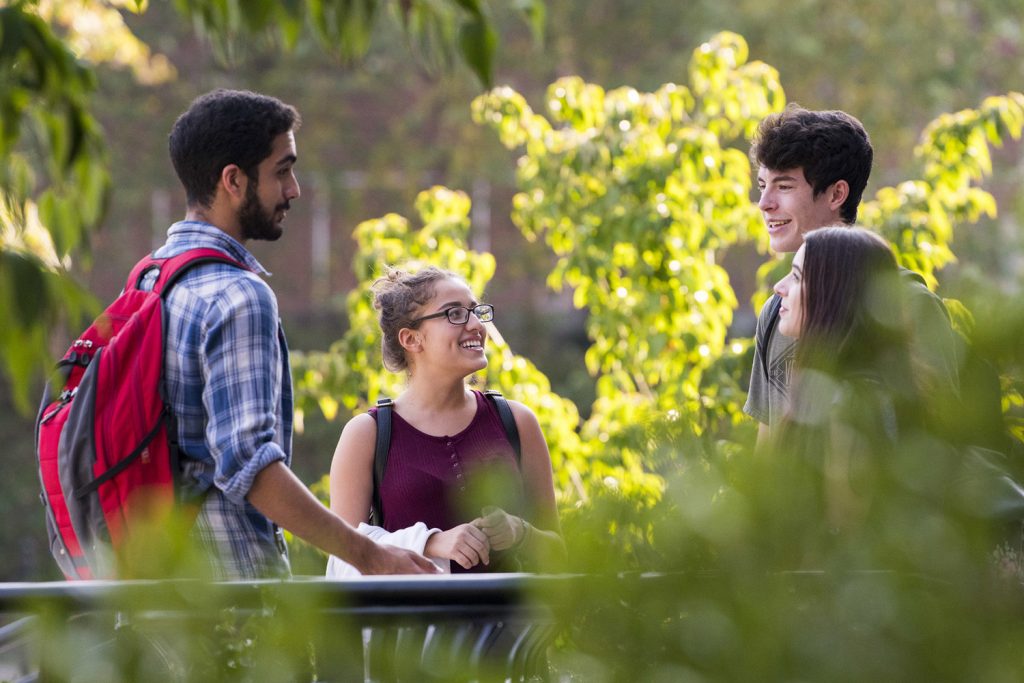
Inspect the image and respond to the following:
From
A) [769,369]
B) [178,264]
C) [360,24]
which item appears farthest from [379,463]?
[360,24]

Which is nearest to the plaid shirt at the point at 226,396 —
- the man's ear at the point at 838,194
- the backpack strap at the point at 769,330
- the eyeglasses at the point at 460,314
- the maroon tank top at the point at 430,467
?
the maroon tank top at the point at 430,467

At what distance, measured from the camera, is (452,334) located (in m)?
3.89

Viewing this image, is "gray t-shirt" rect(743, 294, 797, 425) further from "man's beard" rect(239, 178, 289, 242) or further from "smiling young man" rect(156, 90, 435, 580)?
"man's beard" rect(239, 178, 289, 242)

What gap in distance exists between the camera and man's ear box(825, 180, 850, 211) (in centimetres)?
362

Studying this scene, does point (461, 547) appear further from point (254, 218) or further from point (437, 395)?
point (254, 218)

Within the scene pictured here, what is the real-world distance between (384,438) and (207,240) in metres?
0.77

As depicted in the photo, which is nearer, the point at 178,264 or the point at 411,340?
the point at 178,264

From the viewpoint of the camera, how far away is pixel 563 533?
55.6 inches

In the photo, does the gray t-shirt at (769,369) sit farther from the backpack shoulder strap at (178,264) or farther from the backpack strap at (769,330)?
the backpack shoulder strap at (178,264)

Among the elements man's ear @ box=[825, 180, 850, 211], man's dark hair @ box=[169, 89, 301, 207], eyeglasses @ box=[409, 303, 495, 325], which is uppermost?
man's dark hair @ box=[169, 89, 301, 207]

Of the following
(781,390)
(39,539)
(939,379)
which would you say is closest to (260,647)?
(939,379)

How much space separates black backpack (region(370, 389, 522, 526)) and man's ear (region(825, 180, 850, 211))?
3.29ft

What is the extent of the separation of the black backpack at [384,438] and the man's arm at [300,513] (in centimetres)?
66

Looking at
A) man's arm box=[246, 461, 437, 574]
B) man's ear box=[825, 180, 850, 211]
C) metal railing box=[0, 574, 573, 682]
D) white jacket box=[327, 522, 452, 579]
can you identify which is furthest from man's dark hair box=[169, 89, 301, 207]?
metal railing box=[0, 574, 573, 682]
